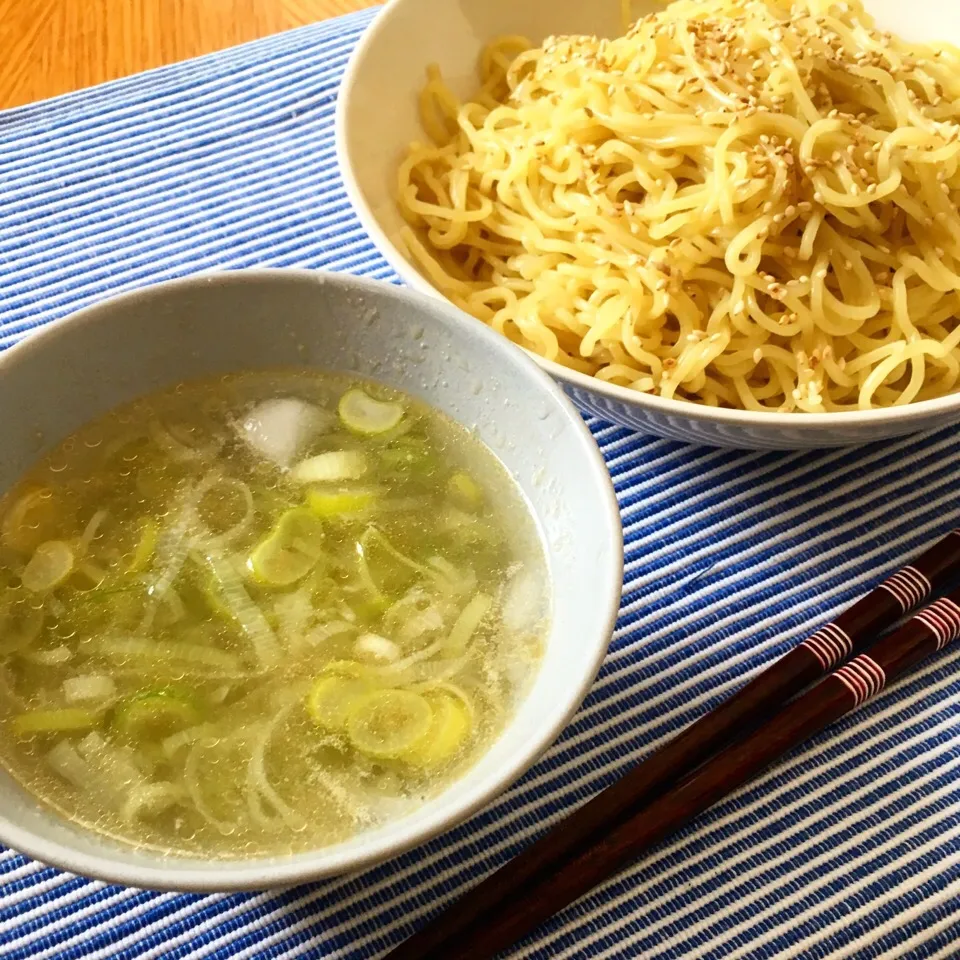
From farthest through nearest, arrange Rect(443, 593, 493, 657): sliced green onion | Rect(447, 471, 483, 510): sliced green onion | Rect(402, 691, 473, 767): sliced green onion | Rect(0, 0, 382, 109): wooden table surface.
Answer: Rect(0, 0, 382, 109): wooden table surface < Rect(447, 471, 483, 510): sliced green onion < Rect(443, 593, 493, 657): sliced green onion < Rect(402, 691, 473, 767): sliced green onion

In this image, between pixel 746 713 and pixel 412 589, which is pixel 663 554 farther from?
pixel 412 589

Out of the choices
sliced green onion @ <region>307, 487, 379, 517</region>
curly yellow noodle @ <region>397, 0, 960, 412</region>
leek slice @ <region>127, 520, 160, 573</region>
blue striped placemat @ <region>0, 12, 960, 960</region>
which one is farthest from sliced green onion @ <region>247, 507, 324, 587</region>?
curly yellow noodle @ <region>397, 0, 960, 412</region>

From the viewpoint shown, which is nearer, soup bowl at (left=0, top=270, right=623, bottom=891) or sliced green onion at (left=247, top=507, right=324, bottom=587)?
soup bowl at (left=0, top=270, right=623, bottom=891)

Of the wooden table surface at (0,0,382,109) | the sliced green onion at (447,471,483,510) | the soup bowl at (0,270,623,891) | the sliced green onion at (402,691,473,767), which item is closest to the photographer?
the soup bowl at (0,270,623,891)

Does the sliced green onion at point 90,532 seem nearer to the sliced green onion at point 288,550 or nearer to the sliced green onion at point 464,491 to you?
the sliced green onion at point 288,550

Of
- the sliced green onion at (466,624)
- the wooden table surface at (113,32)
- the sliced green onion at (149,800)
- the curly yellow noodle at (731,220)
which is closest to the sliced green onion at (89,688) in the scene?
the sliced green onion at (149,800)

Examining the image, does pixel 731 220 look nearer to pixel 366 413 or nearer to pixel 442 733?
pixel 366 413

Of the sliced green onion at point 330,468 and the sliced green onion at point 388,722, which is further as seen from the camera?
the sliced green onion at point 330,468

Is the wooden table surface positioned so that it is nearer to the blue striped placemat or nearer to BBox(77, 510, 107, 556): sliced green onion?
the blue striped placemat
